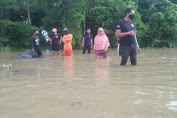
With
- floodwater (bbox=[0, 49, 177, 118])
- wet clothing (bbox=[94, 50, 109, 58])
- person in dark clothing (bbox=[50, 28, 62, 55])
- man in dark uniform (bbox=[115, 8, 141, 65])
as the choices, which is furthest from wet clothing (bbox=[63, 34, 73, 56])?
floodwater (bbox=[0, 49, 177, 118])

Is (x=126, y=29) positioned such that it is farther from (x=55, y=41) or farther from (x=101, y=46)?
(x=55, y=41)

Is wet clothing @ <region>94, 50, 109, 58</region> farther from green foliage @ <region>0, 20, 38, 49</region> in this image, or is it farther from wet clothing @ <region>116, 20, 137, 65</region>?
green foliage @ <region>0, 20, 38, 49</region>

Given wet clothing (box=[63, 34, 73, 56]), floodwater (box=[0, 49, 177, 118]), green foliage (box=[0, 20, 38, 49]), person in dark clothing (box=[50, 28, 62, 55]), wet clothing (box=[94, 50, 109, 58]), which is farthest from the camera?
green foliage (box=[0, 20, 38, 49])

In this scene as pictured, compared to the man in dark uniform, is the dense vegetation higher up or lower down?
higher up

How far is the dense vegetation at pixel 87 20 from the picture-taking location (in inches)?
774

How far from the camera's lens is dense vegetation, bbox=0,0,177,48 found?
1966 centimetres

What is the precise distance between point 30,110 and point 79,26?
56.2 ft

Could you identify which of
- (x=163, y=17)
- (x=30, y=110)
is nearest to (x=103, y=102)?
(x=30, y=110)

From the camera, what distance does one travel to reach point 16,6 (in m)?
20.7

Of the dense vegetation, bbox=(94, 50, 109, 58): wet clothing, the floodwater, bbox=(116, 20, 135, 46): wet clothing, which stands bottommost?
the floodwater

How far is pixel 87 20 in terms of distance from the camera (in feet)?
73.4

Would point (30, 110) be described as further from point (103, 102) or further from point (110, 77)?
point (110, 77)

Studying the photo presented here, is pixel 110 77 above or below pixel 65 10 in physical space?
below

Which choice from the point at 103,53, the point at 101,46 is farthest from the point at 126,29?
the point at 101,46
